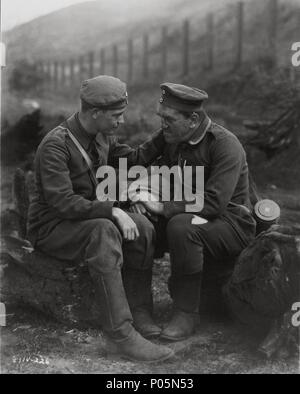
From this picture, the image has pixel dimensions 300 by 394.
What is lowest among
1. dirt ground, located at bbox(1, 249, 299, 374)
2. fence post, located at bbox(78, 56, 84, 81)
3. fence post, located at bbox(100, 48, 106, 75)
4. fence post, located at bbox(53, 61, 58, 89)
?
dirt ground, located at bbox(1, 249, 299, 374)

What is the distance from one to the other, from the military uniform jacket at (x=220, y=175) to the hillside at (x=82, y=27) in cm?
591

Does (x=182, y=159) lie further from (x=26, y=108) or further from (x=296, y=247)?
(x=26, y=108)

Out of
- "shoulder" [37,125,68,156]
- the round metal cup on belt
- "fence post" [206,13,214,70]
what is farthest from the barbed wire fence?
"shoulder" [37,125,68,156]

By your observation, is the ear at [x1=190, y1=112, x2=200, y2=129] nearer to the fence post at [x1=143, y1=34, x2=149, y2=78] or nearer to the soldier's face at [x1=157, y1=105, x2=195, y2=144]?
the soldier's face at [x1=157, y1=105, x2=195, y2=144]

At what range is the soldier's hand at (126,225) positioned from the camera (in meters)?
4.34

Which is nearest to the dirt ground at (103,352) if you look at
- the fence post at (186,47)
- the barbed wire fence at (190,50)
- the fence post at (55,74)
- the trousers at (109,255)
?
the trousers at (109,255)

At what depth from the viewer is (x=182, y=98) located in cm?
464

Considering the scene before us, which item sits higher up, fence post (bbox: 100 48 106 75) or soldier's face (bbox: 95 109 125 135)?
fence post (bbox: 100 48 106 75)

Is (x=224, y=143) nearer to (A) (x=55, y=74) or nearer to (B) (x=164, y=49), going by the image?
(A) (x=55, y=74)

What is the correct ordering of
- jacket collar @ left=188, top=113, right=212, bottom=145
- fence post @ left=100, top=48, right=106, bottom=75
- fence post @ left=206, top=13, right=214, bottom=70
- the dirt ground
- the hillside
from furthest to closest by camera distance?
fence post @ left=100, top=48, right=106, bottom=75 < fence post @ left=206, top=13, right=214, bottom=70 < the hillside < jacket collar @ left=188, top=113, right=212, bottom=145 < the dirt ground

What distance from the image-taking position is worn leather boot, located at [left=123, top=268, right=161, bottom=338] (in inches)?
180

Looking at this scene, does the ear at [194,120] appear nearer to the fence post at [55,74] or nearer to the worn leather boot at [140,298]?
the worn leather boot at [140,298]

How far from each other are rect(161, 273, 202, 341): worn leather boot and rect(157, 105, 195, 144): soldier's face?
3.52ft
